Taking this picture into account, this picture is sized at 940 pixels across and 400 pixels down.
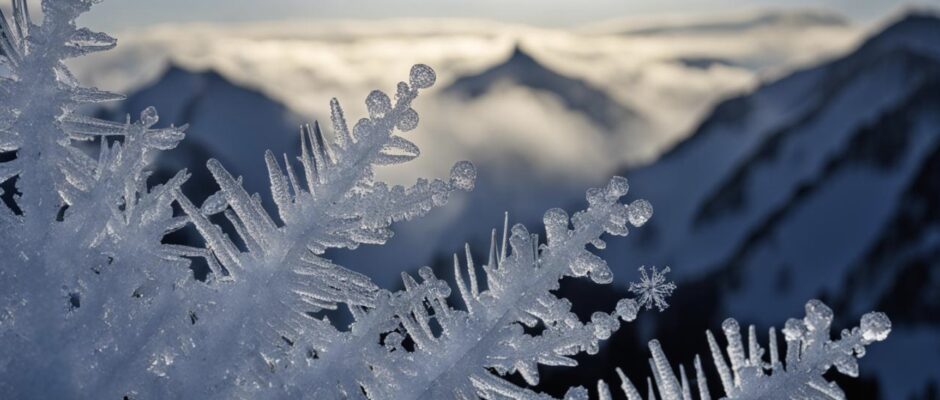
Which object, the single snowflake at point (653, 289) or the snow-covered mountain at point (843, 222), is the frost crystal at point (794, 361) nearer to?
the single snowflake at point (653, 289)

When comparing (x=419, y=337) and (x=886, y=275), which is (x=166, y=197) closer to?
(x=419, y=337)

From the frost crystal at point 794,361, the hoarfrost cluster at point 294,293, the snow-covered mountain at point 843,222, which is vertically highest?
the snow-covered mountain at point 843,222

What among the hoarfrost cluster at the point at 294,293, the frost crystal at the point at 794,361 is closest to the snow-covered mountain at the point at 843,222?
the frost crystal at the point at 794,361

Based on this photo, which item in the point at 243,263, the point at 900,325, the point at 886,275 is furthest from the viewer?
the point at 886,275

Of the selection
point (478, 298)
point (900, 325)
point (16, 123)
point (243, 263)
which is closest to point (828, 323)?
point (478, 298)

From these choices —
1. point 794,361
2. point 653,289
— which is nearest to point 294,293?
point 653,289

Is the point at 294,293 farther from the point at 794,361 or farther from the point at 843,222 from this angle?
the point at 843,222
